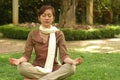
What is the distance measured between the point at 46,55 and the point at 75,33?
758cm

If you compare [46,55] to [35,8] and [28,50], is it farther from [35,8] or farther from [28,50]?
[35,8]

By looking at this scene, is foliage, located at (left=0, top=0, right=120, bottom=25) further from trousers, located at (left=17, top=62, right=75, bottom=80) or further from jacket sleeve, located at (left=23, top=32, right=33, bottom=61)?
trousers, located at (left=17, top=62, right=75, bottom=80)

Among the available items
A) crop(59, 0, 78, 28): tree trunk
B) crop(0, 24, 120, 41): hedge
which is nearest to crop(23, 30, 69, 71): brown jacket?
crop(0, 24, 120, 41): hedge

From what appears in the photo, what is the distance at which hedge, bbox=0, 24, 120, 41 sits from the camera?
11.8 metres

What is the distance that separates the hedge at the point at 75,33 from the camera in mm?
11773

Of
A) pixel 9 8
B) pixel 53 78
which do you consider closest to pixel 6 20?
pixel 9 8

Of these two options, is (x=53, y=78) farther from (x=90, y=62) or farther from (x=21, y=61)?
(x=90, y=62)

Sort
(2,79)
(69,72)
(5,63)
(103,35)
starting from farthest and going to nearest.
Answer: (103,35), (5,63), (2,79), (69,72)

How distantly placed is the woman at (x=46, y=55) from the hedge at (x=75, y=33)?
290 inches

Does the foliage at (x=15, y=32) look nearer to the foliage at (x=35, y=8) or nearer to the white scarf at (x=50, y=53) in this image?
the foliage at (x=35, y=8)

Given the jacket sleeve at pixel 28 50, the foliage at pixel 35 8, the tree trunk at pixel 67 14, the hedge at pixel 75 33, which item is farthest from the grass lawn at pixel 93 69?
the foliage at pixel 35 8

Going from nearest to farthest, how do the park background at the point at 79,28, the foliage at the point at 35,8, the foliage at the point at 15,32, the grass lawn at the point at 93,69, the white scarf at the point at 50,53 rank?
the white scarf at the point at 50,53 → the grass lawn at the point at 93,69 → the park background at the point at 79,28 → the foliage at the point at 15,32 → the foliage at the point at 35,8

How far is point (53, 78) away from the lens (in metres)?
4.08

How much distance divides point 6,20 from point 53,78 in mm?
13767
